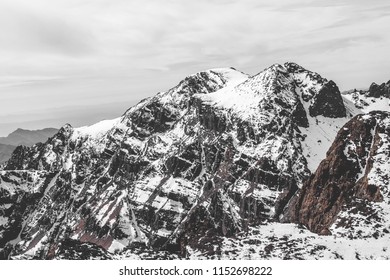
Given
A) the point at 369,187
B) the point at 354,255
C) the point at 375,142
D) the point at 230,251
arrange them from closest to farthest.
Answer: the point at 354,255 → the point at 230,251 → the point at 369,187 → the point at 375,142

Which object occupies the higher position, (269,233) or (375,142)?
(375,142)

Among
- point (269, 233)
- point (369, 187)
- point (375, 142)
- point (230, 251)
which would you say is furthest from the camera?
point (375, 142)

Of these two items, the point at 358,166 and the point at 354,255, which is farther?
the point at 358,166

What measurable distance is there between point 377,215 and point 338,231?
37.5 ft
